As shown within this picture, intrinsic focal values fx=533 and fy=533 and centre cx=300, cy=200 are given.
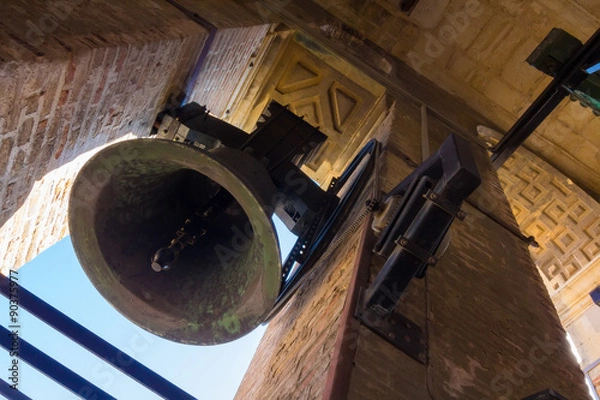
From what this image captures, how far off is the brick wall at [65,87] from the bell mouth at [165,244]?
54 centimetres

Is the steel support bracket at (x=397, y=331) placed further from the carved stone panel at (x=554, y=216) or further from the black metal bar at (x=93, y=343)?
the carved stone panel at (x=554, y=216)

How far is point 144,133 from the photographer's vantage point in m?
4.25

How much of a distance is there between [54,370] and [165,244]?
89 cm

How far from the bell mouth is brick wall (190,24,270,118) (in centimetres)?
210

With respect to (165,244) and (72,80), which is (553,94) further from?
(72,80)

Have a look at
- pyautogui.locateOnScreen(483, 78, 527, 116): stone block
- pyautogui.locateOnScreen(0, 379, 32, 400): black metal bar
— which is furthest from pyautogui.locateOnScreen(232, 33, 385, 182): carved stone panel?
pyautogui.locateOnScreen(0, 379, 32, 400): black metal bar

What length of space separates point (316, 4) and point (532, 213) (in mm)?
3396

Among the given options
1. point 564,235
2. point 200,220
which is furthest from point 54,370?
point 564,235

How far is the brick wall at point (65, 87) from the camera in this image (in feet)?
8.15

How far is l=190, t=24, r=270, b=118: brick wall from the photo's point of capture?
4676 mm

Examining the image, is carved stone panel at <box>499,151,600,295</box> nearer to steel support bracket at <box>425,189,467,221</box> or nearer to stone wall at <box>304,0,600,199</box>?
stone wall at <box>304,0,600,199</box>

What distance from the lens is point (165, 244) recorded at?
2.74 meters

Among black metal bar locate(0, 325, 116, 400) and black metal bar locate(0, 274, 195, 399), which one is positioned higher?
black metal bar locate(0, 274, 195, 399)

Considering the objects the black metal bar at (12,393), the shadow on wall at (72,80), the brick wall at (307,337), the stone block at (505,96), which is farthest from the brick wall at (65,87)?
the stone block at (505,96)
